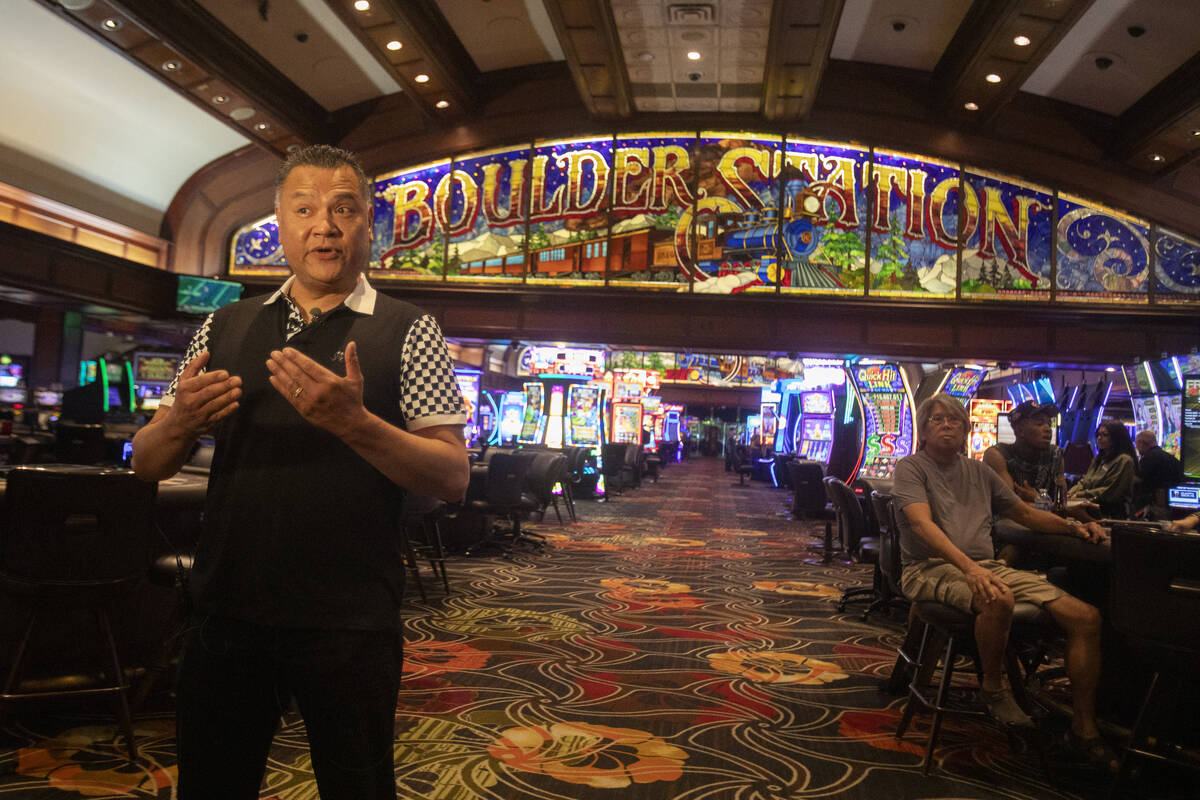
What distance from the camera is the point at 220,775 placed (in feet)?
3.81

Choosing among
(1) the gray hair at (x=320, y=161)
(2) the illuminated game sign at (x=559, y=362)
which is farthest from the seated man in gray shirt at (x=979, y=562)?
(2) the illuminated game sign at (x=559, y=362)

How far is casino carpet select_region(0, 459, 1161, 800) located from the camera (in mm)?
2467

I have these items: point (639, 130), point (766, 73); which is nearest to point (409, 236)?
point (639, 130)

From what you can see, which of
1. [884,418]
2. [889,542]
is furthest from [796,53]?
[889,542]

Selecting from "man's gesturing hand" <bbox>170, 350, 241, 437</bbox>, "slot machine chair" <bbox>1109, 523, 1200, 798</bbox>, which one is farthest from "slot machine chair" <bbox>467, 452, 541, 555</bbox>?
"man's gesturing hand" <bbox>170, 350, 241, 437</bbox>

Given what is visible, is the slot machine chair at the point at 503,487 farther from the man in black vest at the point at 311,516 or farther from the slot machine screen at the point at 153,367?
the slot machine screen at the point at 153,367

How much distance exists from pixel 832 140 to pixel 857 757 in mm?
8541

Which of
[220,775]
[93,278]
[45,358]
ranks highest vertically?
[93,278]

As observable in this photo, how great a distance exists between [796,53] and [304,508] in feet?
26.6

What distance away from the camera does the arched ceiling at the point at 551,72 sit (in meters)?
7.48

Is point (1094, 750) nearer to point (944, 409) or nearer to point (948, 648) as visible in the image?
point (948, 648)

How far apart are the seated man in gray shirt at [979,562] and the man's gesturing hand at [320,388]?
2344 millimetres

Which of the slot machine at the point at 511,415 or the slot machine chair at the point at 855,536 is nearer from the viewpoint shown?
the slot machine chair at the point at 855,536

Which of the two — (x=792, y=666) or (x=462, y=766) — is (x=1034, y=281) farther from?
(x=462, y=766)
